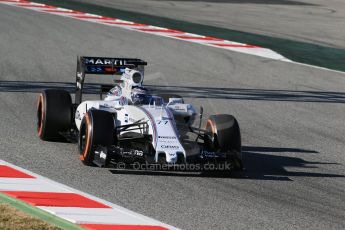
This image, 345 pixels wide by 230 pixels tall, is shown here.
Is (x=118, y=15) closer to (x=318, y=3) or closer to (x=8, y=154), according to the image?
(x=318, y=3)

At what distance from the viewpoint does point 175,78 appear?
19.5m

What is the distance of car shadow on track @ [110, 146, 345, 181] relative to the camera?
1138 cm

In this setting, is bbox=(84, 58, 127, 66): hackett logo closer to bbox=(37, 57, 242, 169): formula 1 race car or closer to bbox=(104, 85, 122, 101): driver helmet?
bbox=(37, 57, 242, 169): formula 1 race car

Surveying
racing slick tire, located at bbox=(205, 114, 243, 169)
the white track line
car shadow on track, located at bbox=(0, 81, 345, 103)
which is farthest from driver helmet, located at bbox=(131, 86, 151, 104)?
car shadow on track, located at bbox=(0, 81, 345, 103)

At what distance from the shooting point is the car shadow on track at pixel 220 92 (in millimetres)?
17422

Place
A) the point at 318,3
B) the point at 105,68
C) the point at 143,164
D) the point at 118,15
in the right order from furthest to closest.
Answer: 1. the point at 318,3
2. the point at 118,15
3. the point at 105,68
4. the point at 143,164

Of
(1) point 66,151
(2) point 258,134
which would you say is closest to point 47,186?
(1) point 66,151

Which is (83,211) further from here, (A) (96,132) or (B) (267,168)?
(B) (267,168)

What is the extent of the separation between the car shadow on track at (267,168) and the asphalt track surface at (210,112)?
0.05 feet

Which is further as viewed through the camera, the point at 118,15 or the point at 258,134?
the point at 118,15

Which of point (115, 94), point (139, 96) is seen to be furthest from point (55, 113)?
point (139, 96)

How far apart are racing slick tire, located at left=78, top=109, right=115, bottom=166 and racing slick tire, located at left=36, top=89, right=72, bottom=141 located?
1.11m

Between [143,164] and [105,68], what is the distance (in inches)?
Result: 91.3

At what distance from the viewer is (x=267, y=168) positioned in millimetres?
12125
